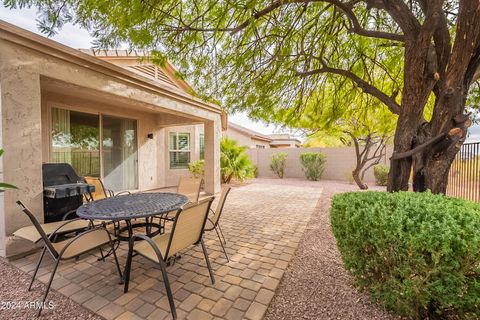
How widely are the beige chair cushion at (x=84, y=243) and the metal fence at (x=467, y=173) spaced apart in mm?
7141

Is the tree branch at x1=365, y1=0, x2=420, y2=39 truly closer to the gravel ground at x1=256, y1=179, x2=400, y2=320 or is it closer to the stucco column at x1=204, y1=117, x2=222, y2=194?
the gravel ground at x1=256, y1=179, x2=400, y2=320

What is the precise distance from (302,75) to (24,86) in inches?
184

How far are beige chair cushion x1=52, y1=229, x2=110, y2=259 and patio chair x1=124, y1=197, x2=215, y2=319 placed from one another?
539mm

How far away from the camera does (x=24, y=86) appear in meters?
3.24

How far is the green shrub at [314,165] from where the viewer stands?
12.9m

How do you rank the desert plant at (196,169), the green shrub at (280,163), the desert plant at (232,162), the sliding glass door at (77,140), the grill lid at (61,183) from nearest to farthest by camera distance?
1. the grill lid at (61,183)
2. the sliding glass door at (77,140)
3. the desert plant at (196,169)
4. the desert plant at (232,162)
5. the green shrub at (280,163)

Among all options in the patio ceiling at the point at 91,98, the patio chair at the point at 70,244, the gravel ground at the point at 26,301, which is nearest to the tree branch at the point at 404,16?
the patio chair at the point at 70,244

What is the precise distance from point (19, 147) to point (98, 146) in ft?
13.0

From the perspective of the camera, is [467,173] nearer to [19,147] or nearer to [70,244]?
[70,244]

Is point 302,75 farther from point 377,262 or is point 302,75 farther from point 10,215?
point 10,215

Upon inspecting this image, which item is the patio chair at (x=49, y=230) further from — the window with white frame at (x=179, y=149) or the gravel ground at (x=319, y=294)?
the window with white frame at (x=179, y=149)

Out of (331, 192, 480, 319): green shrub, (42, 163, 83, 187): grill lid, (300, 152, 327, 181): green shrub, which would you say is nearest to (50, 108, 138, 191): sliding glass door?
(42, 163, 83, 187): grill lid

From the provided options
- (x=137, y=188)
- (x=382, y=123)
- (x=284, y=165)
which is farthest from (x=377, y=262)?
(x=284, y=165)

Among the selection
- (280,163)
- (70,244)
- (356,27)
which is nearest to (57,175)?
(70,244)
